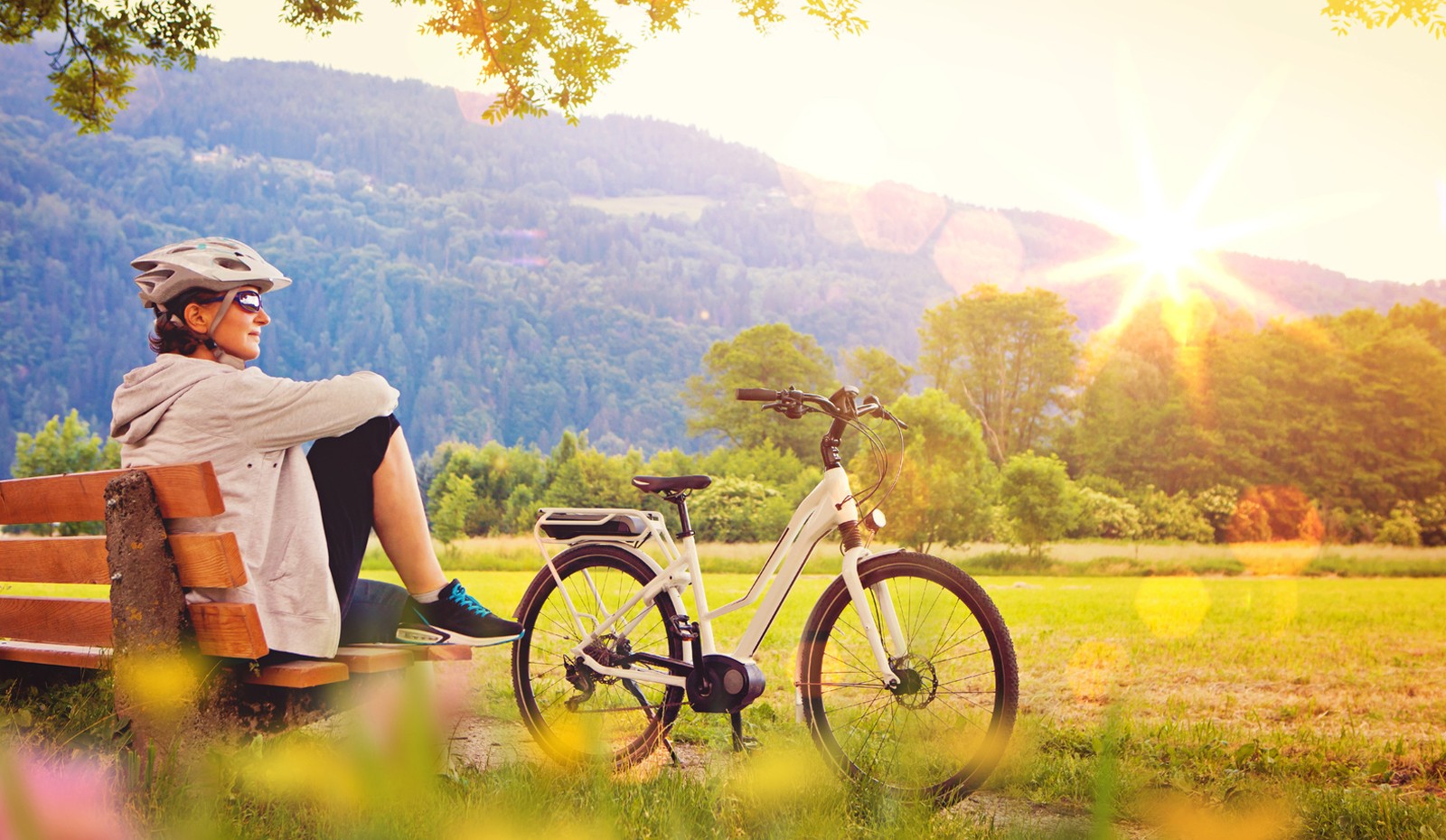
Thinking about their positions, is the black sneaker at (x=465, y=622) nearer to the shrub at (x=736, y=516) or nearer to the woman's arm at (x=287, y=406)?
Answer: the woman's arm at (x=287, y=406)

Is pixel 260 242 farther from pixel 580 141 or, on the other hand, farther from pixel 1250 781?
pixel 1250 781

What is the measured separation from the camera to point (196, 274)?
3012 millimetres

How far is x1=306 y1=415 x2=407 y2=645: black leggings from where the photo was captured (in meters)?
3.10

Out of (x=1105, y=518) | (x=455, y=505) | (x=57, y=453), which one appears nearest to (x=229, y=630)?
(x=455, y=505)

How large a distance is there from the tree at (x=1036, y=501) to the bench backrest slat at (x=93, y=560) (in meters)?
18.0

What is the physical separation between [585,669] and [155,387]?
1894 mm

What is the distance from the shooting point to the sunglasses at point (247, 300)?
307cm

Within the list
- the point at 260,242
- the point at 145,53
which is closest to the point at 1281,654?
the point at 145,53

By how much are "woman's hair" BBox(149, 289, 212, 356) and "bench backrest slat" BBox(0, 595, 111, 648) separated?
0.76m

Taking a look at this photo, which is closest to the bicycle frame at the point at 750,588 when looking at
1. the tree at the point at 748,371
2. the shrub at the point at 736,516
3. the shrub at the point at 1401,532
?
the shrub at the point at 736,516

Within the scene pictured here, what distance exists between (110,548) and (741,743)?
207cm

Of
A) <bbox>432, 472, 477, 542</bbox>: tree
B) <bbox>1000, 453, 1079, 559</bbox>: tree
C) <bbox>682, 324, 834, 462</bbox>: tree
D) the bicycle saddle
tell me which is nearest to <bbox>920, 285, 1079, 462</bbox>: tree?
<bbox>682, 324, 834, 462</bbox>: tree

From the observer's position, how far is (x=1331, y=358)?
1203 inches

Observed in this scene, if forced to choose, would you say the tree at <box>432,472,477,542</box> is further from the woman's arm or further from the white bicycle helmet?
the woman's arm
